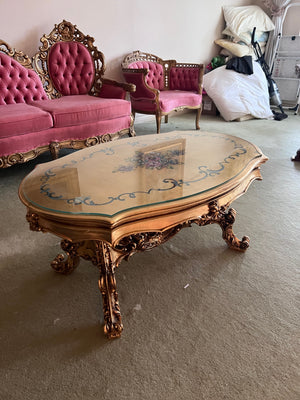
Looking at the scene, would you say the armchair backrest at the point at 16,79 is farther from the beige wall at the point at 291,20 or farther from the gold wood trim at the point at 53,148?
the beige wall at the point at 291,20

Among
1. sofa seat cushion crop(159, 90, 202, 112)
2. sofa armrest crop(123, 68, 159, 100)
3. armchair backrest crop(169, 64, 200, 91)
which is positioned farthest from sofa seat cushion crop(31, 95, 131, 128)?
armchair backrest crop(169, 64, 200, 91)

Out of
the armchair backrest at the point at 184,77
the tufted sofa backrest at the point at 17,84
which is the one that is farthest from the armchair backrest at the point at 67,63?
the armchair backrest at the point at 184,77

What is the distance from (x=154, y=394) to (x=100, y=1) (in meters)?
3.61

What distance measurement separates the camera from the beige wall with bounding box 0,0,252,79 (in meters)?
2.62

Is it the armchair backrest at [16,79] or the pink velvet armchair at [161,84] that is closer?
the armchair backrest at [16,79]

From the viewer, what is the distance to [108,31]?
3258 mm

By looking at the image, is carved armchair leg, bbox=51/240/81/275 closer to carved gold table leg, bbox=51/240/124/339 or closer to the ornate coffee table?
the ornate coffee table

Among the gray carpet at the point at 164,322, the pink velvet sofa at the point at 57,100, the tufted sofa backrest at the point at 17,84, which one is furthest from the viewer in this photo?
the tufted sofa backrest at the point at 17,84

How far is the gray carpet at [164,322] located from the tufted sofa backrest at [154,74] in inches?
102

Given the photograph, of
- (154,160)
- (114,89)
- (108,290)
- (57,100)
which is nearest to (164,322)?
(108,290)

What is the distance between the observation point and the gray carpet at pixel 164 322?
816 millimetres

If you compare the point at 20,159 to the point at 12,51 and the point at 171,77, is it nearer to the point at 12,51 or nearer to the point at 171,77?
the point at 12,51

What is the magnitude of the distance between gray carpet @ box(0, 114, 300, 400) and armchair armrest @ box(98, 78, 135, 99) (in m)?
1.67

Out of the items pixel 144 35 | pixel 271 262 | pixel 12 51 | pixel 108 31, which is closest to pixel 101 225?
pixel 271 262
